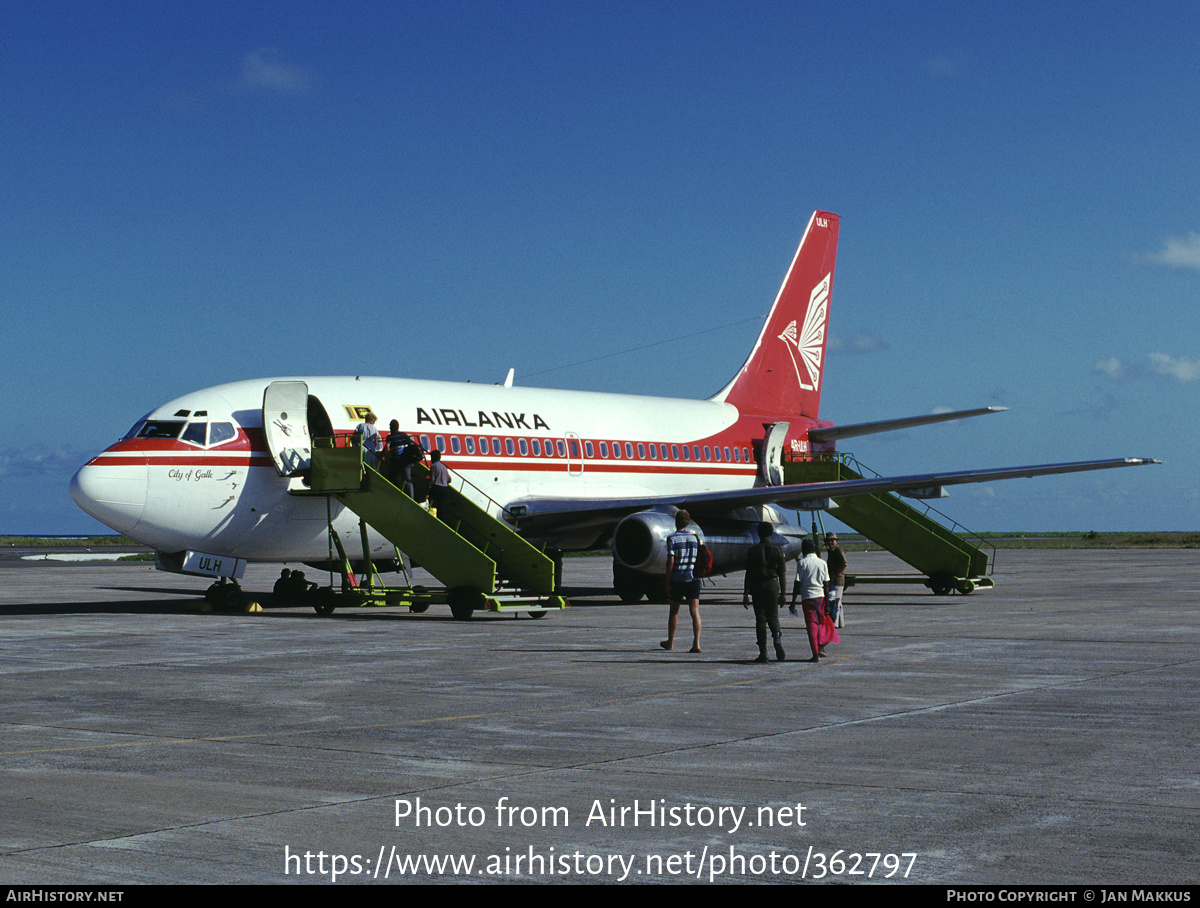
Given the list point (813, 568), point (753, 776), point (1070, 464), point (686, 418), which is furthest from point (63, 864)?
point (686, 418)

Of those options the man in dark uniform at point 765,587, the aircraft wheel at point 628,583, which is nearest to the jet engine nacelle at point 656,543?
the aircraft wheel at point 628,583

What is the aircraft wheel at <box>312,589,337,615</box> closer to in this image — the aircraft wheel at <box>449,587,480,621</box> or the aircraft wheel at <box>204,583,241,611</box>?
the aircraft wheel at <box>204,583,241,611</box>

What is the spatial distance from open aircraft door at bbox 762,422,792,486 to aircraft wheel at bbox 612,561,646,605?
7261mm

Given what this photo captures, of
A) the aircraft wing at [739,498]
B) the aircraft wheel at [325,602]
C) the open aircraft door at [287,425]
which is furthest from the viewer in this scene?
the aircraft wing at [739,498]

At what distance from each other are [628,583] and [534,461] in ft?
10.7

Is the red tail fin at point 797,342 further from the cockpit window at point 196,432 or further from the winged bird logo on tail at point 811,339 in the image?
the cockpit window at point 196,432

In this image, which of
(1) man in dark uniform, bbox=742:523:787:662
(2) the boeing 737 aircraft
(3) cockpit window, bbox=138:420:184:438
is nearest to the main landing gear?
(2) the boeing 737 aircraft

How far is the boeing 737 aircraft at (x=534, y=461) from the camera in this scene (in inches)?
892

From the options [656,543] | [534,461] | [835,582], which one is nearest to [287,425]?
[534,461]

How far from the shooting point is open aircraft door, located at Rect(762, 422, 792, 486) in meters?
34.2

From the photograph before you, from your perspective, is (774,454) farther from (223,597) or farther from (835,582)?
(835,582)

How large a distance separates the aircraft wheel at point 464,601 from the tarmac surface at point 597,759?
11.0 ft
